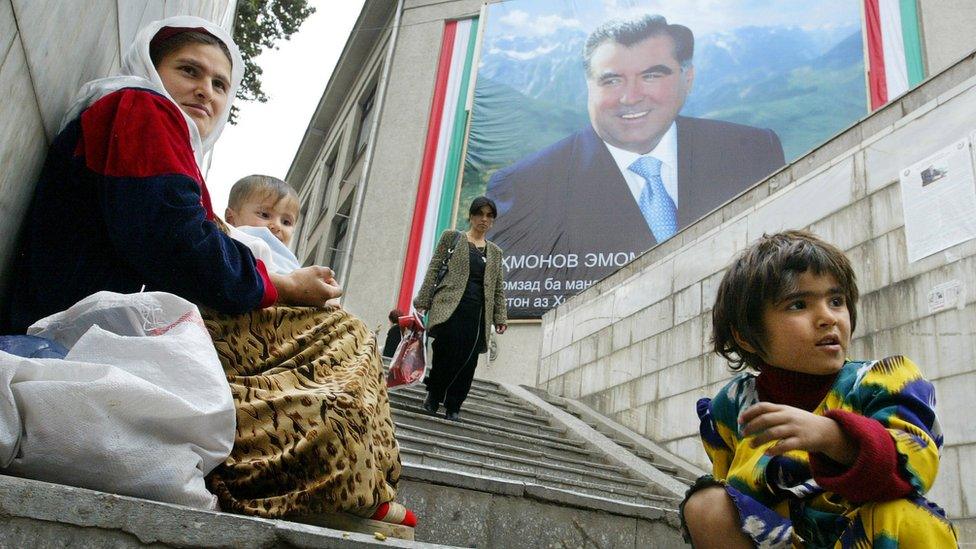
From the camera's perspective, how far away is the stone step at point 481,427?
527cm

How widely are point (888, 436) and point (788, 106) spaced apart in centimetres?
1196

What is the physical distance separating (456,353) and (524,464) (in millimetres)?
1114

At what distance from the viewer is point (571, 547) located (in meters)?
3.13

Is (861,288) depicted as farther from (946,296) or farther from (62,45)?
(62,45)

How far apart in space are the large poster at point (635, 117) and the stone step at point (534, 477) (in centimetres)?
731

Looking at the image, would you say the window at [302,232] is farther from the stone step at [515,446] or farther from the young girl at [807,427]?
the young girl at [807,427]

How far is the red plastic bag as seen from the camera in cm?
514

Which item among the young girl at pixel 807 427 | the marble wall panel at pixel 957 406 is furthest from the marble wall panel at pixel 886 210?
the young girl at pixel 807 427

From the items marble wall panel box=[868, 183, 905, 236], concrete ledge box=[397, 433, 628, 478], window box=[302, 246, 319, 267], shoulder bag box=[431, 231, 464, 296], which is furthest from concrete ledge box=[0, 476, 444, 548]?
window box=[302, 246, 319, 267]

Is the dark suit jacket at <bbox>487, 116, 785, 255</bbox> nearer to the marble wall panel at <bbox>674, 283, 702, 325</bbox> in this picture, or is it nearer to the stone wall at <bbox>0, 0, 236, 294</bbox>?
the marble wall panel at <bbox>674, 283, 702, 325</bbox>

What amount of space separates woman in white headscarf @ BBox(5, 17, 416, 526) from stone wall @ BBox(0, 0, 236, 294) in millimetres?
52

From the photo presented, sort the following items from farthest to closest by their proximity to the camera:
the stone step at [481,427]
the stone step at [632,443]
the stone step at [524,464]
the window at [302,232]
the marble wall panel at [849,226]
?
the window at [302,232], the stone step at [632,443], the stone step at [481,427], the marble wall panel at [849,226], the stone step at [524,464]

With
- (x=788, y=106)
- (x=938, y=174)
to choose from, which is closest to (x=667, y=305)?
(x=938, y=174)

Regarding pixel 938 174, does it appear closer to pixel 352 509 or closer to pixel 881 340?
pixel 881 340
